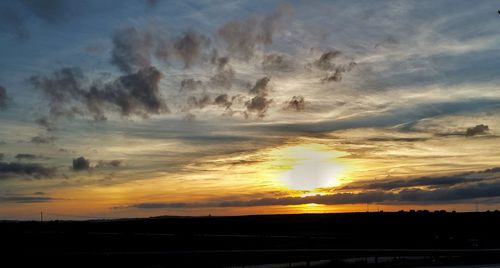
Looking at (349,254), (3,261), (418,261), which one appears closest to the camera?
(3,261)

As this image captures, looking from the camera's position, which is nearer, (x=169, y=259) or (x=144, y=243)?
(x=169, y=259)

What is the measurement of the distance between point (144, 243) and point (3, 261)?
32.5 metres

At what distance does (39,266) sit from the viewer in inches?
1906

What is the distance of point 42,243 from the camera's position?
3098 inches

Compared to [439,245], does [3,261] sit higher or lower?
higher

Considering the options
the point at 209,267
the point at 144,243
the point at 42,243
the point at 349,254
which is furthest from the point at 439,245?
the point at 42,243

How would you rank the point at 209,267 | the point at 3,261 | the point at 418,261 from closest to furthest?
the point at 209,267 → the point at 3,261 → the point at 418,261

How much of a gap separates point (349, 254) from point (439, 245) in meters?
29.6

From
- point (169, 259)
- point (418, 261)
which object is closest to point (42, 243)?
point (169, 259)

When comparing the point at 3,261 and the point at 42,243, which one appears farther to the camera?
the point at 42,243

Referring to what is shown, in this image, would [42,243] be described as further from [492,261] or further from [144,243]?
[492,261]


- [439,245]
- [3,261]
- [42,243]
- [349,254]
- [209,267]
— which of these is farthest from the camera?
[439,245]

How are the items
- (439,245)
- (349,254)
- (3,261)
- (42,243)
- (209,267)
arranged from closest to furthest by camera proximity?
(209,267) < (3,261) < (349,254) < (42,243) < (439,245)

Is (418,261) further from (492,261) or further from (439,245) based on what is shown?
(439,245)
